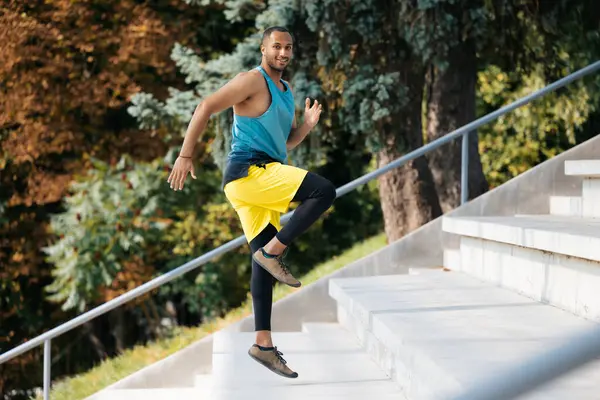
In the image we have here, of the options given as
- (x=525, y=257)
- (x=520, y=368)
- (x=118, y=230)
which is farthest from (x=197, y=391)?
(x=118, y=230)

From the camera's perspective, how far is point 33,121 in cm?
1314

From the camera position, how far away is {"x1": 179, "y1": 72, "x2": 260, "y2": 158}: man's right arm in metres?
3.45

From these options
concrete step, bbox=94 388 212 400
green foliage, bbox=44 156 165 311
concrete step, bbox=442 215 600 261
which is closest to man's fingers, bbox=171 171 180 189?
concrete step, bbox=442 215 600 261

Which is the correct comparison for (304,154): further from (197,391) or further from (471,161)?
(197,391)

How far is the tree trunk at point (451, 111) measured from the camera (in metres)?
8.46

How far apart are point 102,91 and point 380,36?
20.5 feet

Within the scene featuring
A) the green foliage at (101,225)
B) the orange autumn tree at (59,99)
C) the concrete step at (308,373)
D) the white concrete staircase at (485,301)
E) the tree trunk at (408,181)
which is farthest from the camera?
the green foliage at (101,225)

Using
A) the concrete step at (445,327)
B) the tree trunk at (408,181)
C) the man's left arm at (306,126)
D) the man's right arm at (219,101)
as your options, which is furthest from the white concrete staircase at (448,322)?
the tree trunk at (408,181)

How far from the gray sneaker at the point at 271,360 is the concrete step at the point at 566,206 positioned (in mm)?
2494

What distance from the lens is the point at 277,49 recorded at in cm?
354

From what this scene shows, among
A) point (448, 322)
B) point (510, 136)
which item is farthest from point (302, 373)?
point (510, 136)

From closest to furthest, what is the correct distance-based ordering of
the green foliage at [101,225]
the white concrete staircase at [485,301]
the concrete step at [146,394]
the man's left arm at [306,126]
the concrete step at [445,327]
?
1. the concrete step at [445,327]
2. the white concrete staircase at [485,301]
3. the man's left arm at [306,126]
4. the concrete step at [146,394]
5. the green foliage at [101,225]

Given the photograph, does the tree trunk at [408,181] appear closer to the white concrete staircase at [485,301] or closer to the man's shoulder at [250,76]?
the white concrete staircase at [485,301]

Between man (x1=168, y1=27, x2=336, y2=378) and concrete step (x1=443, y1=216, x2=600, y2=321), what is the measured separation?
3.53ft
